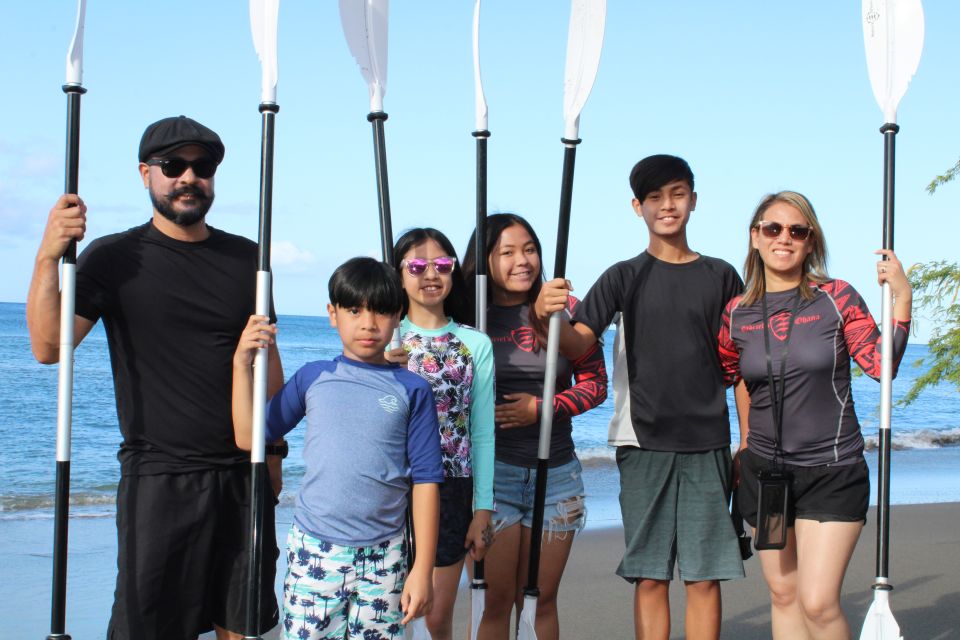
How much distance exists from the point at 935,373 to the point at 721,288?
6.15m

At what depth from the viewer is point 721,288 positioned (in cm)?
380

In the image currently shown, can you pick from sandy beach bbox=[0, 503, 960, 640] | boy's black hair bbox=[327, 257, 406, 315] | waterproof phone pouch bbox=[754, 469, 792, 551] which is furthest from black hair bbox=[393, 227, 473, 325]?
sandy beach bbox=[0, 503, 960, 640]

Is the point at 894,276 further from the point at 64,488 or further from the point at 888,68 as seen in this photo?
the point at 64,488

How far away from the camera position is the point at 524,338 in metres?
3.93

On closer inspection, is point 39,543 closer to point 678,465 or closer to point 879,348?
point 678,465

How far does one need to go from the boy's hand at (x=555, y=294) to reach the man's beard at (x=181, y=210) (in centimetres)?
126

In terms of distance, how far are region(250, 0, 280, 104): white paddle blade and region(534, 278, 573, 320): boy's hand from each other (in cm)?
117

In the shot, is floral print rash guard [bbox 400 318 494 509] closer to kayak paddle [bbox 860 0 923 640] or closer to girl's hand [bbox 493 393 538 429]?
girl's hand [bbox 493 393 538 429]

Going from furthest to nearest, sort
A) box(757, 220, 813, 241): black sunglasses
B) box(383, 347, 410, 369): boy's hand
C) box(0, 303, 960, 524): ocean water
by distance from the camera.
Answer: box(0, 303, 960, 524): ocean water, box(757, 220, 813, 241): black sunglasses, box(383, 347, 410, 369): boy's hand

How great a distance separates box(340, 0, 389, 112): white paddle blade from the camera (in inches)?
151

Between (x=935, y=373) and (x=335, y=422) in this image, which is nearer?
(x=335, y=422)

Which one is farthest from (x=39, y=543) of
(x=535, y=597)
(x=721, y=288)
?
(x=721, y=288)

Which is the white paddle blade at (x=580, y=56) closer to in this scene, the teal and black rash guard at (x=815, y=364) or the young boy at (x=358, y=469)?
the teal and black rash guard at (x=815, y=364)

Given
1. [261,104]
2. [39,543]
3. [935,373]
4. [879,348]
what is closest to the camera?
[261,104]
